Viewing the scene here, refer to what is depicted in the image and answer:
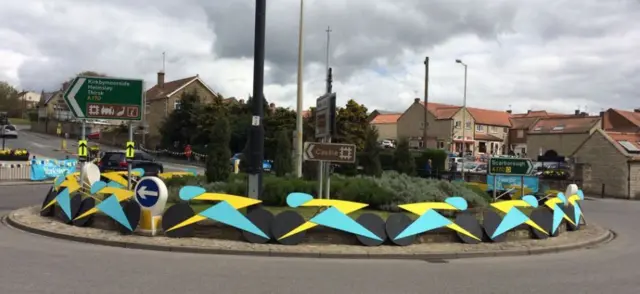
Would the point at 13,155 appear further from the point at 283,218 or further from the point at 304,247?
the point at 304,247

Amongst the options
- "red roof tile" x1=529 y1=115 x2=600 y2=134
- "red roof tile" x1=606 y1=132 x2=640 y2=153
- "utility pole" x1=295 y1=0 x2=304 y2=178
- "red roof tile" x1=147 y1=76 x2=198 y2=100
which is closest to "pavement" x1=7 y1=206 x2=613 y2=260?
"utility pole" x1=295 y1=0 x2=304 y2=178

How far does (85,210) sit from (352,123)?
4346 centimetres

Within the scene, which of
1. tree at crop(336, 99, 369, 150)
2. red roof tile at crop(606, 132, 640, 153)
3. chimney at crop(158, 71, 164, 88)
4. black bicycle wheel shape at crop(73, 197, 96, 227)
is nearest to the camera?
black bicycle wheel shape at crop(73, 197, 96, 227)

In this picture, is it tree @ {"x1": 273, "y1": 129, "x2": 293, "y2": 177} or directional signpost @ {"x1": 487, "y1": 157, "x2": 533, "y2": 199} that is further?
tree @ {"x1": 273, "y1": 129, "x2": 293, "y2": 177}

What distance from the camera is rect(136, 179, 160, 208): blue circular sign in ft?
35.1

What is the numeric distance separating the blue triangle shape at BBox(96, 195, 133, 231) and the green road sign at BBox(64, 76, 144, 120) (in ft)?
9.44

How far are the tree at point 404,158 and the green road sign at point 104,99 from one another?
12733 millimetres

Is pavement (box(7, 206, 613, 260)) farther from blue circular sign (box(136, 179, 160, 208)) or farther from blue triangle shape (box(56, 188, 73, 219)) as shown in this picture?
blue circular sign (box(136, 179, 160, 208))

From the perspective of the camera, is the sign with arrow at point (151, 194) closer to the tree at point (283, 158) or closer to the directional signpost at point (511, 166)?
the tree at point (283, 158)

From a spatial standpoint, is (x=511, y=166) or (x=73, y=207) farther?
(x=511, y=166)

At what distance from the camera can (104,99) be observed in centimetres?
1379

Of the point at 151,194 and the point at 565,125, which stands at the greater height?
the point at 565,125

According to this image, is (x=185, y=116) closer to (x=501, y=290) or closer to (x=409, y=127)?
(x=409, y=127)

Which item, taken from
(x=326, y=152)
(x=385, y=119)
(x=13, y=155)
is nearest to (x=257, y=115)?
(x=326, y=152)
